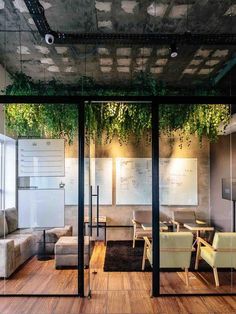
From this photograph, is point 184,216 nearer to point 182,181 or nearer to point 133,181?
point 182,181

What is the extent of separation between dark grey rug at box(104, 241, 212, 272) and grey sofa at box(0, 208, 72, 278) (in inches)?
45.9

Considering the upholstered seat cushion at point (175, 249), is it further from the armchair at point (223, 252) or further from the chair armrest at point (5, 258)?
the chair armrest at point (5, 258)

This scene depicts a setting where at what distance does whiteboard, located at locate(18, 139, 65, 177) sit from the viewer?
421 cm

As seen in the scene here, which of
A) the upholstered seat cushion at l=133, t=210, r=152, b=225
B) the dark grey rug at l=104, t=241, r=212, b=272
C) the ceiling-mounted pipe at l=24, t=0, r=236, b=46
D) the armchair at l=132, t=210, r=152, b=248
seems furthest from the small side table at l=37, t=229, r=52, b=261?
the ceiling-mounted pipe at l=24, t=0, r=236, b=46

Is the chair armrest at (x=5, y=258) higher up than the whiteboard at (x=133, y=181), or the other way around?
the whiteboard at (x=133, y=181)

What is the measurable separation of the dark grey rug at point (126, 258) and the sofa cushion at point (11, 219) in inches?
67.5

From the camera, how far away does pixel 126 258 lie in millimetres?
5723

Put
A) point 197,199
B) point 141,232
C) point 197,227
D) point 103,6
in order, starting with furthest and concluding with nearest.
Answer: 1. point 197,199
2. point 141,232
3. point 197,227
4. point 103,6

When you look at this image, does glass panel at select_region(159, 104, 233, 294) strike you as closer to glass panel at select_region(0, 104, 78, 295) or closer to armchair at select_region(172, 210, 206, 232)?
armchair at select_region(172, 210, 206, 232)

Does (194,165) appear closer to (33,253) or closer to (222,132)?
(222,132)

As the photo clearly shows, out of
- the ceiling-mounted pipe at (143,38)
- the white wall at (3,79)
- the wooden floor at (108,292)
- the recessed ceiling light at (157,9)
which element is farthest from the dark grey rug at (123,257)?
the recessed ceiling light at (157,9)

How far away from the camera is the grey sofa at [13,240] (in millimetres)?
4488

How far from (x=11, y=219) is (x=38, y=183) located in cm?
84

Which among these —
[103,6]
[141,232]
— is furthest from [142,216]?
[103,6]
